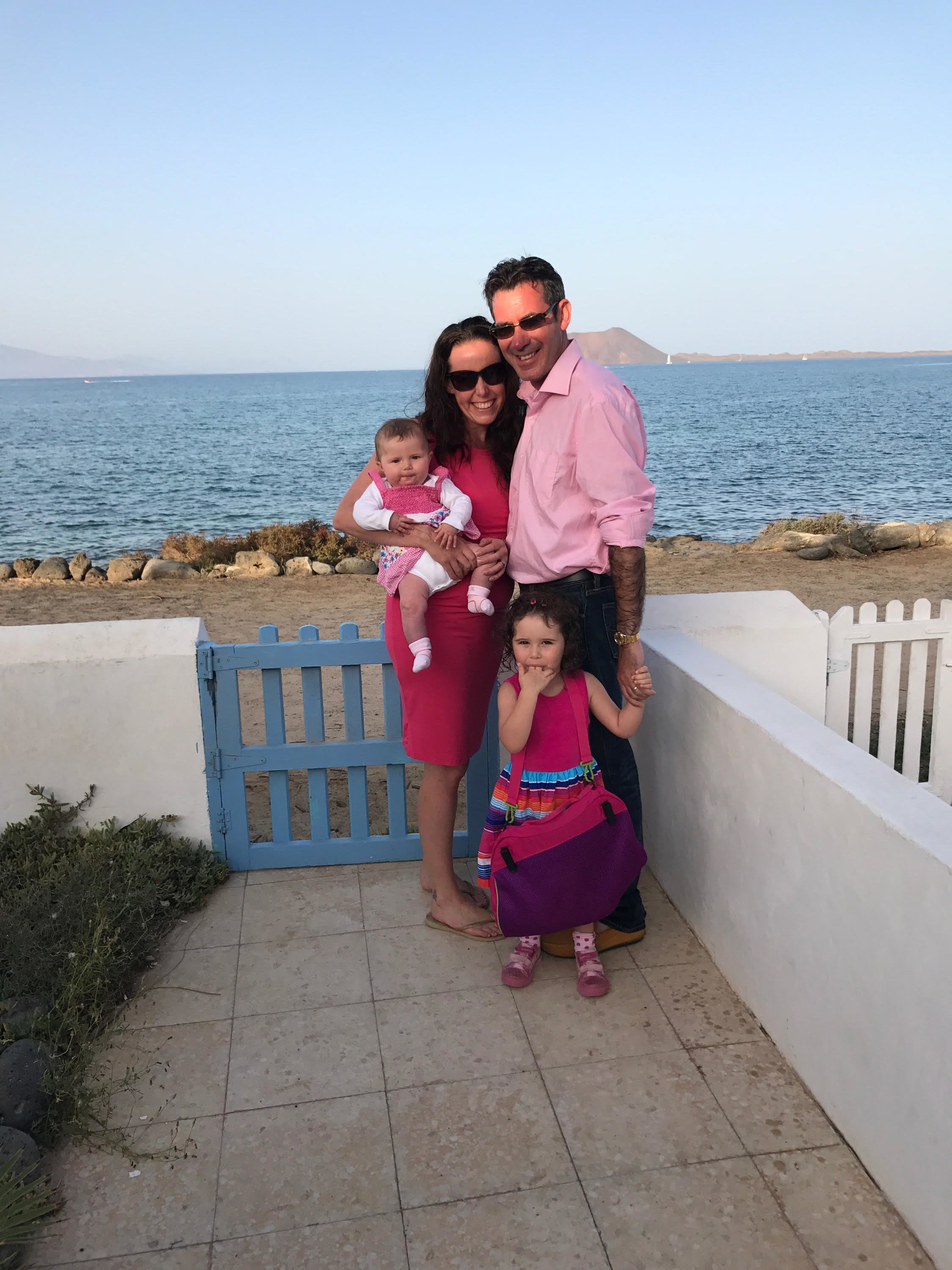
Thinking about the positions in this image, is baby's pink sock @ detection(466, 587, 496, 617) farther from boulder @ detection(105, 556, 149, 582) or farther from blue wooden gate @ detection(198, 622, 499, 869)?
boulder @ detection(105, 556, 149, 582)

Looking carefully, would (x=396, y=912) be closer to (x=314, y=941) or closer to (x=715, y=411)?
(x=314, y=941)

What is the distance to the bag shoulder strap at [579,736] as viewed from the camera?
3.08 m

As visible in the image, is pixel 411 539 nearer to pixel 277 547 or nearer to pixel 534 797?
pixel 534 797

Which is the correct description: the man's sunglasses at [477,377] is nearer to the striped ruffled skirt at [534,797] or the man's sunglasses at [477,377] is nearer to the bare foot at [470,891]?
the striped ruffled skirt at [534,797]

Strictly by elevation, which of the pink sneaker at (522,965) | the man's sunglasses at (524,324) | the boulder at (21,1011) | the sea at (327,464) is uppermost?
the man's sunglasses at (524,324)

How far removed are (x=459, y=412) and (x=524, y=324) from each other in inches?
19.0

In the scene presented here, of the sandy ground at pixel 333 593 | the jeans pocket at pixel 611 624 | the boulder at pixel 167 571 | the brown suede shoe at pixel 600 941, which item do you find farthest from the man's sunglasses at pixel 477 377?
the boulder at pixel 167 571

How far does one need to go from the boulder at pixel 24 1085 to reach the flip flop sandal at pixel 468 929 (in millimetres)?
1368

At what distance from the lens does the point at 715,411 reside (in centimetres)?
8025

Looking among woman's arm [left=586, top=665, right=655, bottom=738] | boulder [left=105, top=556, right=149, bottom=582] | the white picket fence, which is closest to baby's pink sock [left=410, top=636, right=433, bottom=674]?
woman's arm [left=586, top=665, right=655, bottom=738]

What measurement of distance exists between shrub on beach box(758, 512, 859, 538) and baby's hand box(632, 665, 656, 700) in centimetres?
1436

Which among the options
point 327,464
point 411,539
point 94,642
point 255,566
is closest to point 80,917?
point 94,642

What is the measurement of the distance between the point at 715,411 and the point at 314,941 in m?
81.7

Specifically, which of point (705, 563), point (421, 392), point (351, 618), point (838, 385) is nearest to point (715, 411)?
point (838, 385)
